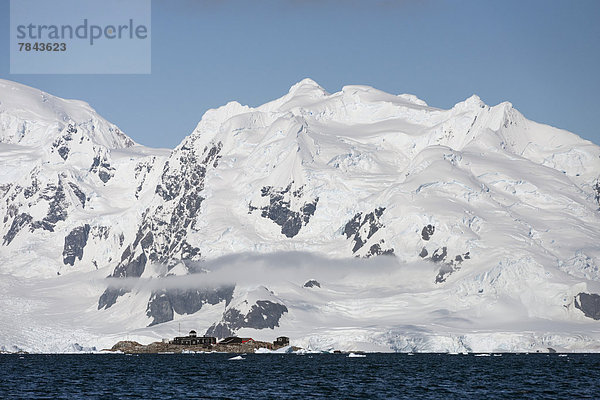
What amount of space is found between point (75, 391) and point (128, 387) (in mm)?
14346

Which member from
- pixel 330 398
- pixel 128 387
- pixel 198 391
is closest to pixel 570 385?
Result: pixel 330 398

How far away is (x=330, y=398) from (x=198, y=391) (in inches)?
1008

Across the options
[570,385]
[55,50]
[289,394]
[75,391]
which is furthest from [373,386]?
[55,50]

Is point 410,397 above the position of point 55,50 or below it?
below

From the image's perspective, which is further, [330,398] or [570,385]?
[570,385]

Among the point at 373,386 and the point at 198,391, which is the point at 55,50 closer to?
the point at 198,391

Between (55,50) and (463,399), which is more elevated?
(55,50)

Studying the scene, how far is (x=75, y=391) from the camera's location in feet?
610

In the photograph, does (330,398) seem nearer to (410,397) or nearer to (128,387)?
(410,397)

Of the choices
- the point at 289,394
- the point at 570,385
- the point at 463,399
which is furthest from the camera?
the point at 570,385

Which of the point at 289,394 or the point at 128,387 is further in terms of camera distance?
the point at 128,387

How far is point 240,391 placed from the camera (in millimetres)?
189500

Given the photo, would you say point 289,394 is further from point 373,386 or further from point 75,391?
point 75,391

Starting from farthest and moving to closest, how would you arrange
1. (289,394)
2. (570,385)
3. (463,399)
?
(570,385) → (289,394) → (463,399)
